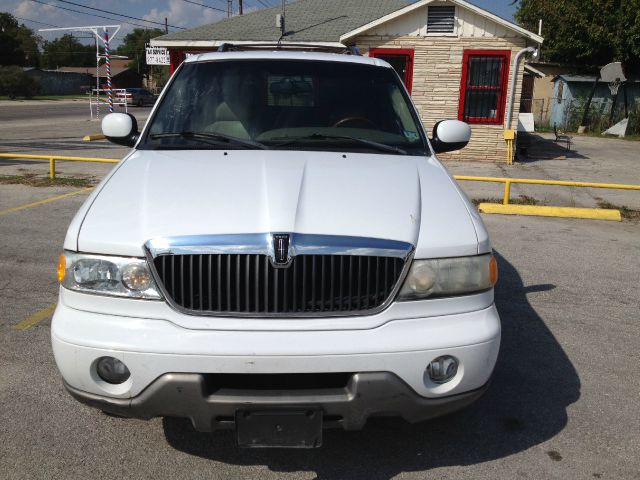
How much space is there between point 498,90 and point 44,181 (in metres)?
11.0

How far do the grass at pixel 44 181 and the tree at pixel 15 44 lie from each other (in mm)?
70848

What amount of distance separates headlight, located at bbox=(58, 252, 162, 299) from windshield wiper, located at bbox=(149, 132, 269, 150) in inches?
49.0

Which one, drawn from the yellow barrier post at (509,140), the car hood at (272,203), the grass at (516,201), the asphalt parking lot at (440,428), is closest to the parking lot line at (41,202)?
the asphalt parking lot at (440,428)

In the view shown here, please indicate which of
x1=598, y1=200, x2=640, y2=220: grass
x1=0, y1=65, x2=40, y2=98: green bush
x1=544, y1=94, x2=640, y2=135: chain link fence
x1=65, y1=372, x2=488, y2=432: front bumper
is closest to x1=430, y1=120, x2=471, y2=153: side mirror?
x1=65, y1=372, x2=488, y2=432: front bumper

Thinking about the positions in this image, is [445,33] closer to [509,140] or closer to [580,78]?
[509,140]

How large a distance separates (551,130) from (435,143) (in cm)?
2911

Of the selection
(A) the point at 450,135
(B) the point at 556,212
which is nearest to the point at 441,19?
(B) the point at 556,212

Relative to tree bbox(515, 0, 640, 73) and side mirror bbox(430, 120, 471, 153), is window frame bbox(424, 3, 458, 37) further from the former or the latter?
tree bbox(515, 0, 640, 73)

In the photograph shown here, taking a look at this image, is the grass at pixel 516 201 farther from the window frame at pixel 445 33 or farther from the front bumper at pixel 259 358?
the front bumper at pixel 259 358

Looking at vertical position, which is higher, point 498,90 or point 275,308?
point 498,90

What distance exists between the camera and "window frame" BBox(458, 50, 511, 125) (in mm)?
15609

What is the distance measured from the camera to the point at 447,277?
2701 mm

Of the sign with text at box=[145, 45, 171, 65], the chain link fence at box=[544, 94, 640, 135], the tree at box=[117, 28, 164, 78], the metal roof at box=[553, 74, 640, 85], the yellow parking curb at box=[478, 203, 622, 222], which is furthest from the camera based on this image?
the tree at box=[117, 28, 164, 78]

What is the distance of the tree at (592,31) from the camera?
26.8m
